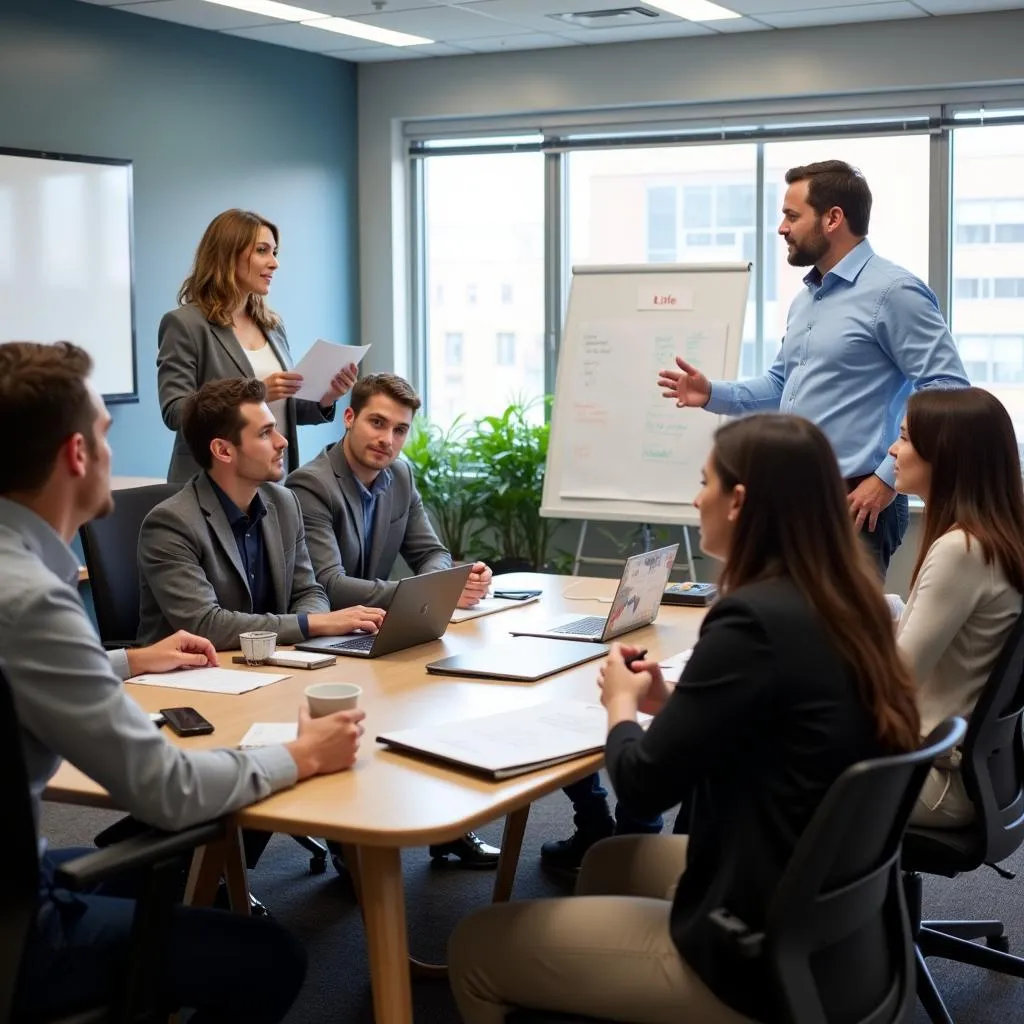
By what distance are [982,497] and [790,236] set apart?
1.62m

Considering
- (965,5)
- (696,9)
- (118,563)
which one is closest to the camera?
(118,563)

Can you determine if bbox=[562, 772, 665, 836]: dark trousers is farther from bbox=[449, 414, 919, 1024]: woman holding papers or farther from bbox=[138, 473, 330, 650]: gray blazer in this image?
bbox=[449, 414, 919, 1024]: woman holding papers

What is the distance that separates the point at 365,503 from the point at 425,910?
1.00 meters

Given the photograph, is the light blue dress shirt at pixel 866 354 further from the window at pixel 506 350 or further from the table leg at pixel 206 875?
the window at pixel 506 350

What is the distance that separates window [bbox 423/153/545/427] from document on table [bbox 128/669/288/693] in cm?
428

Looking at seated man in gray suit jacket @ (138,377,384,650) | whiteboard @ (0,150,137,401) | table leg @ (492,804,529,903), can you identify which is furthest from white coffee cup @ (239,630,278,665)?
whiteboard @ (0,150,137,401)

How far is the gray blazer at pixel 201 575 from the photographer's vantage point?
2746mm

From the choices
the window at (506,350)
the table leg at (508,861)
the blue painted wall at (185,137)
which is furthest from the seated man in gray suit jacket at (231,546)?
the window at (506,350)

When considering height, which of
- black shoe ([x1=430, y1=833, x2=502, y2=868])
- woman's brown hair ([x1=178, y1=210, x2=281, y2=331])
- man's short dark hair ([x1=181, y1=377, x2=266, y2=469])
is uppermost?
woman's brown hair ([x1=178, y1=210, x2=281, y2=331])

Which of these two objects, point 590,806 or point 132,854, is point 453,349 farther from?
point 132,854

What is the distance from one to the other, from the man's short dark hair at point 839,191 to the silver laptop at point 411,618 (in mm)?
1579

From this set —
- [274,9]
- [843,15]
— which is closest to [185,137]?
[274,9]

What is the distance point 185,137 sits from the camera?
571 cm

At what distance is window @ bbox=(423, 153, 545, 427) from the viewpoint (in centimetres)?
672
